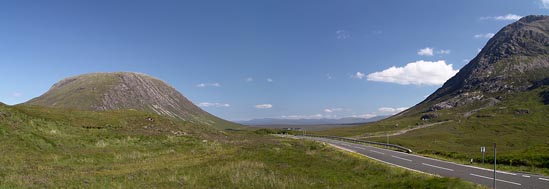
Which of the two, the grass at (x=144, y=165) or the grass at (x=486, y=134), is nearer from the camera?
the grass at (x=144, y=165)

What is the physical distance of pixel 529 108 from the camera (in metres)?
197

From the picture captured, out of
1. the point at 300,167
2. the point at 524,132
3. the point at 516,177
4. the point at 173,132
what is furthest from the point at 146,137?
the point at 524,132

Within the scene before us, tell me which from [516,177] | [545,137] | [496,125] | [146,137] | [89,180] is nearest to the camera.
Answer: [89,180]

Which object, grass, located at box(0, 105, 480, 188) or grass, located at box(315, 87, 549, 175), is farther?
grass, located at box(315, 87, 549, 175)

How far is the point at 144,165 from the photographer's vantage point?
29031 mm

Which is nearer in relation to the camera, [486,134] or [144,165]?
[144,165]

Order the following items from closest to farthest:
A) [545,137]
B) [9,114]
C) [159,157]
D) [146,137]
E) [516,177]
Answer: [516,177]
[159,157]
[9,114]
[146,137]
[545,137]

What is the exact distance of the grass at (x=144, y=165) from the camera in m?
21.4

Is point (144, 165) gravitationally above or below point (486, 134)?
below

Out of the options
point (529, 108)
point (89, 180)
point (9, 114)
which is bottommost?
point (89, 180)

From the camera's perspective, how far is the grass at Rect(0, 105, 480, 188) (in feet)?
70.3

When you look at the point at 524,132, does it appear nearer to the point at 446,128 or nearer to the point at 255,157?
the point at 446,128

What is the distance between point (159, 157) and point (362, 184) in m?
20.3

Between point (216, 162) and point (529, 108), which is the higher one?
point (529, 108)
